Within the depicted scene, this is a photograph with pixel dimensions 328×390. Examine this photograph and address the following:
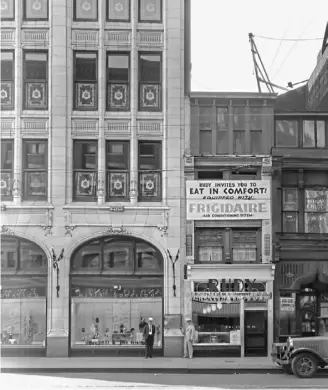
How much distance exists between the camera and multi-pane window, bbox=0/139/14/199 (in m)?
33.7

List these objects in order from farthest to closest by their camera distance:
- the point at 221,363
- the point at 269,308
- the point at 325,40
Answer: the point at 325,40, the point at 269,308, the point at 221,363

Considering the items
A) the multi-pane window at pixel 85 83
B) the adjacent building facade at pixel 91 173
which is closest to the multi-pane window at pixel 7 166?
the adjacent building facade at pixel 91 173

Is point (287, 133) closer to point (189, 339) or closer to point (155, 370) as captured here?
point (189, 339)

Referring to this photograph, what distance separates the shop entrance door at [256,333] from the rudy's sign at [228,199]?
4025 millimetres

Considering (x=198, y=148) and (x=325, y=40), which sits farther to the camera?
(x=325, y=40)

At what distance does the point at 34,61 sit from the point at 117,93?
12.1 ft

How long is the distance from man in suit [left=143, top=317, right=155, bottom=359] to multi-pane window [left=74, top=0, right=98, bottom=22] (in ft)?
41.8

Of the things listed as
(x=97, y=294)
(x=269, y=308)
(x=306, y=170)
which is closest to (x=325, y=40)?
(x=306, y=170)

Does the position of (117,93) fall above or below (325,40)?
below

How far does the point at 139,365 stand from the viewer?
29703mm

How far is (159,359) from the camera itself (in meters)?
32.0

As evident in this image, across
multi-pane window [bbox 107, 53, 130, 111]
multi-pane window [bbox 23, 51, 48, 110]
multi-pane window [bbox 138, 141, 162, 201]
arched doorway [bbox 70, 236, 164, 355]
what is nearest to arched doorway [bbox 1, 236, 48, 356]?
arched doorway [bbox 70, 236, 164, 355]

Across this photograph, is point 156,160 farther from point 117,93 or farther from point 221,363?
point 221,363

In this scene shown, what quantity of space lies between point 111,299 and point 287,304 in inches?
283
